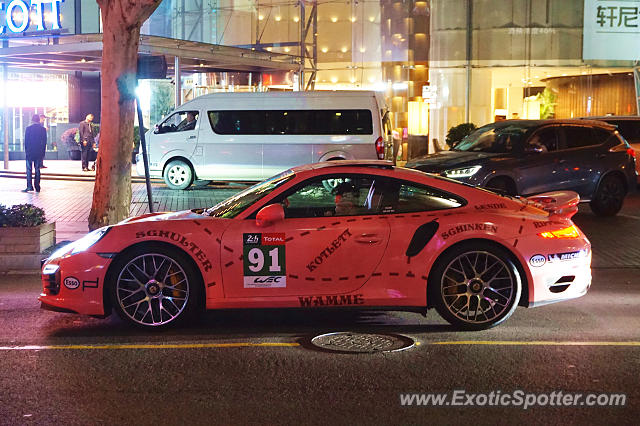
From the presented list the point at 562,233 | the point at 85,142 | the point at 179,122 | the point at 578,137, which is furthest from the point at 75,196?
the point at 562,233

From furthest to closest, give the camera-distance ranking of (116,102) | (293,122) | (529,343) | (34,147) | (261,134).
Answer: (261,134), (293,122), (34,147), (116,102), (529,343)

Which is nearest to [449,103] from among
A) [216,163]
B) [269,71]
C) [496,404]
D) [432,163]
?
[269,71]

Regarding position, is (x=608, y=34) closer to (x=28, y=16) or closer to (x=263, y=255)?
(x=28, y=16)

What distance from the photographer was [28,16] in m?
27.2

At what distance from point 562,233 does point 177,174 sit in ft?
50.8

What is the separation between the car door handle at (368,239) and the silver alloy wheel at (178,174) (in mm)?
15052

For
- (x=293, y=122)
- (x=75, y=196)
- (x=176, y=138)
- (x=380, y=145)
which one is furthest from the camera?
(x=176, y=138)

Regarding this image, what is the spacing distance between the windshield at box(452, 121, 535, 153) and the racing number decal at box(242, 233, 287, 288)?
958 cm

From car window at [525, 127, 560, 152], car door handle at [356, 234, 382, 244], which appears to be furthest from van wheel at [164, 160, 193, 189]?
car door handle at [356, 234, 382, 244]

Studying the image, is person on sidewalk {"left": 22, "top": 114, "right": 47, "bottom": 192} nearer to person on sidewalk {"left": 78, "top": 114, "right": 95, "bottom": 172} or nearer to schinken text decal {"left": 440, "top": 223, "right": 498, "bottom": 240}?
person on sidewalk {"left": 78, "top": 114, "right": 95, "bottom": 172}

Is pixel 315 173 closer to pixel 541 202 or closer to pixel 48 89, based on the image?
pixel 541 202

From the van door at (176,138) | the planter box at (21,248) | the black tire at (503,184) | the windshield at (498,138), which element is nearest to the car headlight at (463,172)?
the black tire at (503,184)

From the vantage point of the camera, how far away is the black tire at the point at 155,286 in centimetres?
738

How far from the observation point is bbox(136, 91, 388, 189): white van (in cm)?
2120
